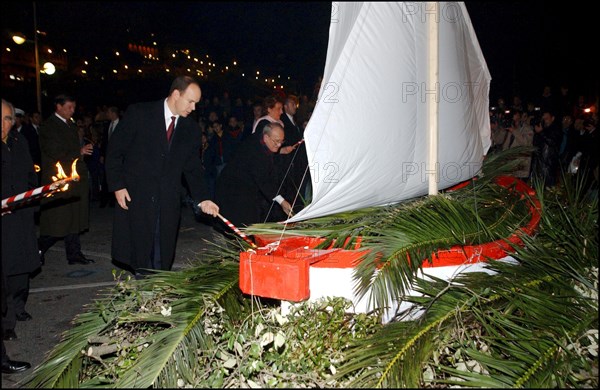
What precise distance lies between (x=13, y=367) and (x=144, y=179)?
5.71 feet

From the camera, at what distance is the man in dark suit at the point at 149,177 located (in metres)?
4.90

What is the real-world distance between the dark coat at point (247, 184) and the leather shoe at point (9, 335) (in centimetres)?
224

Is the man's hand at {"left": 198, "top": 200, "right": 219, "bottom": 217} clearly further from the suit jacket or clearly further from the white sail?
the suit jacket

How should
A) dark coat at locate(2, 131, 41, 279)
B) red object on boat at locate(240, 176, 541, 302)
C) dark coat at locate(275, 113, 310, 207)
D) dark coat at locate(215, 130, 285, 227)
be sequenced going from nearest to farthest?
1. red object on boat at locate(240, 176, 541, 302)
2. dark coat at locate(2, 131, 41, 279)
3. dark coat at locate(215, 130, 285, 227)
4. dark coat at locate(275, 113, 310, 207)

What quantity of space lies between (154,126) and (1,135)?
1.27 metres

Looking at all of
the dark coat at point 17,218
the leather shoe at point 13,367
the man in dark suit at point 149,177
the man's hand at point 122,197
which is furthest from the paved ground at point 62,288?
the man's hand at point 122,197

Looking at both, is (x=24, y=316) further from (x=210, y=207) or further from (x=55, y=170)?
(x=55, y=170)

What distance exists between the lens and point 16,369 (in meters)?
4.06

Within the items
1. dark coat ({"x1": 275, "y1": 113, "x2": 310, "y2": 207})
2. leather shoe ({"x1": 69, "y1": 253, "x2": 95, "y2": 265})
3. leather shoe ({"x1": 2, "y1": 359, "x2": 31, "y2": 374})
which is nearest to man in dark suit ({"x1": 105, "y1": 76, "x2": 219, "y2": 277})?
leather shoe ({"x1": 2, "y1": 359, "x2": 31, "y2": 374})

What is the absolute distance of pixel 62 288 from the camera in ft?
20.5

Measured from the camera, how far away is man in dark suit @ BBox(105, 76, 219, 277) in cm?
490

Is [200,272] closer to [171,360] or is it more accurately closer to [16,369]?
[171,360]

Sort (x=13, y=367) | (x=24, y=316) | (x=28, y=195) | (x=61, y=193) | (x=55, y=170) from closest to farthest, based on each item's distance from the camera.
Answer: (x=28, y=195), (x=13, y=367), (x=24, y=316), (x=61, y=193), (x=55, y=170)

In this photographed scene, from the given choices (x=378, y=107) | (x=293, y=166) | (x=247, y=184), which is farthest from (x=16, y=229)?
(x=293, y=166)
